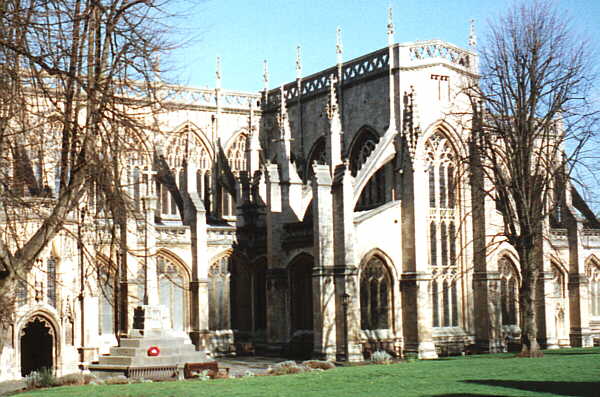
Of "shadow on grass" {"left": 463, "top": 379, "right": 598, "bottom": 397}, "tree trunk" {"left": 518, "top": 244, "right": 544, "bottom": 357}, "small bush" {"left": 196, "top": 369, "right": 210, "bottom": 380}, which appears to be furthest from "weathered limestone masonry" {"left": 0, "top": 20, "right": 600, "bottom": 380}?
"shadow on grass" {"left": 463, "top": 379, "right": 598, "bottom": 397}

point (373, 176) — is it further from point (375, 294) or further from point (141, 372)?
point (141, 372)

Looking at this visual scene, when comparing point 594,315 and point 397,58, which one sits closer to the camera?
point 397,58

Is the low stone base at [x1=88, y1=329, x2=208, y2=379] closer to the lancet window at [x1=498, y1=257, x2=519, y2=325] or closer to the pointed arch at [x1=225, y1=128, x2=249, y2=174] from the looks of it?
the lancet window at [x1=498, y1=257, x2=519, y2=325]

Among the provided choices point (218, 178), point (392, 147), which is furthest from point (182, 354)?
point (218, 178)

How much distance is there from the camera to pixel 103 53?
43.8 feet

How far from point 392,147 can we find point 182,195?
9025 millimetres

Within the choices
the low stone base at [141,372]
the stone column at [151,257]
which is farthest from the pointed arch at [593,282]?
the low stone base at [141,372]

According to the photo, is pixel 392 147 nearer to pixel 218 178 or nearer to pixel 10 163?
pixel 218 178

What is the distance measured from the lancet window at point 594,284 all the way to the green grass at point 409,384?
20.2 meters

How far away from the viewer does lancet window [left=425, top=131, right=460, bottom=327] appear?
126 ft

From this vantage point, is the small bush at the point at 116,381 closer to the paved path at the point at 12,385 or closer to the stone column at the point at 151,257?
the paved path at the point at 12,385

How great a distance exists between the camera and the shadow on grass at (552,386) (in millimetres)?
18000

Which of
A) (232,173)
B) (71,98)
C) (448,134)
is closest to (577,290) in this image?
(448,134)

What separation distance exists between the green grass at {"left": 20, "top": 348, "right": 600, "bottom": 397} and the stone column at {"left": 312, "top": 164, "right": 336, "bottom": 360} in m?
7.69
